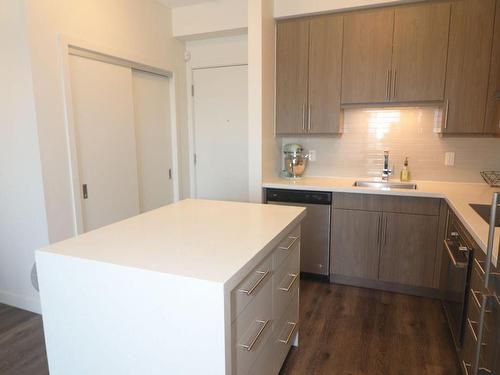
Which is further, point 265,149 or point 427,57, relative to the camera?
point 265,149

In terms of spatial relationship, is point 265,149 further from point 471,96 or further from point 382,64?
point 471,96

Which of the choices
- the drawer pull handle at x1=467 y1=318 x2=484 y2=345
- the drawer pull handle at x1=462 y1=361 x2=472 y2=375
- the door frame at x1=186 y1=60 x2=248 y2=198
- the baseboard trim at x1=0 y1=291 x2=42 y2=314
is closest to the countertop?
the drawer pull handle at x1=467 y1=318 x2=484 y2=345

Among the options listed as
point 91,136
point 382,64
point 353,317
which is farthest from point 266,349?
point 382,64

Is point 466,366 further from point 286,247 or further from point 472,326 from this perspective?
point 286,247

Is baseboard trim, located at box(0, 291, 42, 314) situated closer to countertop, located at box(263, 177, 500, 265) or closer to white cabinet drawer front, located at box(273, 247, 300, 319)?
white cabinet drawer front, located at box(273, 247, 300, 319)

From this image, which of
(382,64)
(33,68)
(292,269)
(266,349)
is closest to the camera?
(266,349)

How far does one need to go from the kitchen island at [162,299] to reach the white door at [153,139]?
1858mm

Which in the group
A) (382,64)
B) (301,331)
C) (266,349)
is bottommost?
(301,331)

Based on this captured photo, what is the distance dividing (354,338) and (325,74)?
217 cm

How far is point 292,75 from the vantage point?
3.12 m

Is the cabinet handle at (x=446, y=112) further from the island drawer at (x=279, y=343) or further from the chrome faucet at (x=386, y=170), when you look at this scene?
the island drawer at (x=279, y=343)

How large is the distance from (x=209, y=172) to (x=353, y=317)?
2194mm

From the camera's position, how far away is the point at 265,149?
A: 10.1 ft

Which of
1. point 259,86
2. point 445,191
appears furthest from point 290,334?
point 259,86
